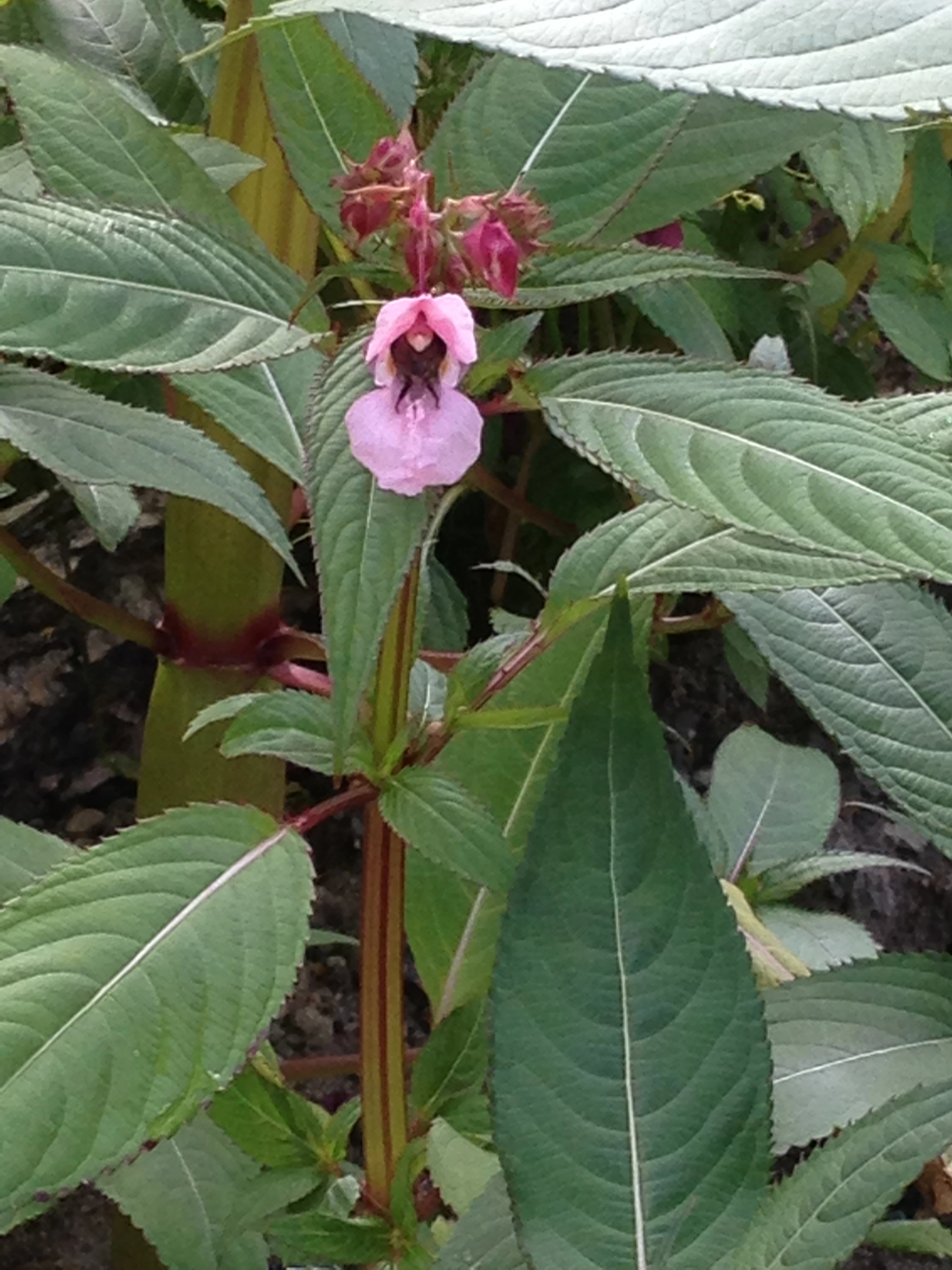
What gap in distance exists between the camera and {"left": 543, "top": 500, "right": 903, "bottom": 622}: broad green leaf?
39cm

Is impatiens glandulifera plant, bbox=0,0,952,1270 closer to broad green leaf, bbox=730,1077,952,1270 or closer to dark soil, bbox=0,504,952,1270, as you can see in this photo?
broad green leaf, bbox=730,1077,952,1270

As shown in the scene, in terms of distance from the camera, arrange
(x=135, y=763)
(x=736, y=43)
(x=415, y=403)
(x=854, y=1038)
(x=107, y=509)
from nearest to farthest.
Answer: (x=736, y=43), (x=415, y=403), (x=854, y=1038), (x=107, y=509), (x=135, y=763)

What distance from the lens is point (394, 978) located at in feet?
1.41

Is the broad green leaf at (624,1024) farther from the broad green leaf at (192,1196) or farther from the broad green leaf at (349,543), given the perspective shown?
the broad green leaf at (192,1196)

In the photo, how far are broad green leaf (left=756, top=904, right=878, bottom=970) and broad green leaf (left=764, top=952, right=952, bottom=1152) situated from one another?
0.16 m

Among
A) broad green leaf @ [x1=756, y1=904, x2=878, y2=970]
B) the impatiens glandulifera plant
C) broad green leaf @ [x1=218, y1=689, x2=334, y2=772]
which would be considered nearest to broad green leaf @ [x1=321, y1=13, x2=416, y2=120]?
the impatiens glandulifera plant

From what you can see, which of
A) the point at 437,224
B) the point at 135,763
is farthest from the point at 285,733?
the point at 135,763

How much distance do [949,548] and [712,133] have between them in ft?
0.78

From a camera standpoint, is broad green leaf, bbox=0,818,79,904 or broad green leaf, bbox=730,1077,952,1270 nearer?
broad green leaf, bbox=730,1077,952,1270

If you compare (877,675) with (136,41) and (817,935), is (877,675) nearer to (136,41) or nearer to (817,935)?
(817,935)

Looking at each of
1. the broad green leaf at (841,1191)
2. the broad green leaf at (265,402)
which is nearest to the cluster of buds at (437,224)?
the broad green leaf at (265,402)

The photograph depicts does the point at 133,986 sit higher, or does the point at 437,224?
the point at 437,224

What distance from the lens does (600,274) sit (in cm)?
34

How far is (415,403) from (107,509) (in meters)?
0.33
